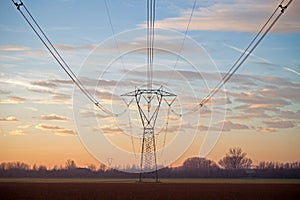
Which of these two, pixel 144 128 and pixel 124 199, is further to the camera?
pixel 144 128

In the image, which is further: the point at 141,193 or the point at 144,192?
the point at 144,192

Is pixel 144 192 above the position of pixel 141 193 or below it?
above

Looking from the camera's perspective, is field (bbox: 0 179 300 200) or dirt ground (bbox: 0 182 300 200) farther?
field (bbox: 0 179 300 200)

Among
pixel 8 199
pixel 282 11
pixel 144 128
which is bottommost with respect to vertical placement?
pixel 8 199

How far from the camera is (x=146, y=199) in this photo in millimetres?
49312

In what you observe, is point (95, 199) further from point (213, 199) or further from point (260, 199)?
point (260, 199)

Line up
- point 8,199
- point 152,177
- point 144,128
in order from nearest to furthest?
point 8,199
point 144,128
point 152,177

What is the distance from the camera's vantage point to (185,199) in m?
49.3

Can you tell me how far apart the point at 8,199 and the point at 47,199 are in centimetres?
334

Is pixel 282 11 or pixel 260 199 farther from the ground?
pixel 282 11

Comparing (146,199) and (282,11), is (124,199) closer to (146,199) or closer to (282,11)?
(146,199)

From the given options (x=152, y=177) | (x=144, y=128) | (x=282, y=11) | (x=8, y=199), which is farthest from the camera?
(x=152, y=177)

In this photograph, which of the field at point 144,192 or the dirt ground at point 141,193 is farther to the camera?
the field at point 144,192

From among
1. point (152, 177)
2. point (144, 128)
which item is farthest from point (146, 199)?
point (152, 177)
